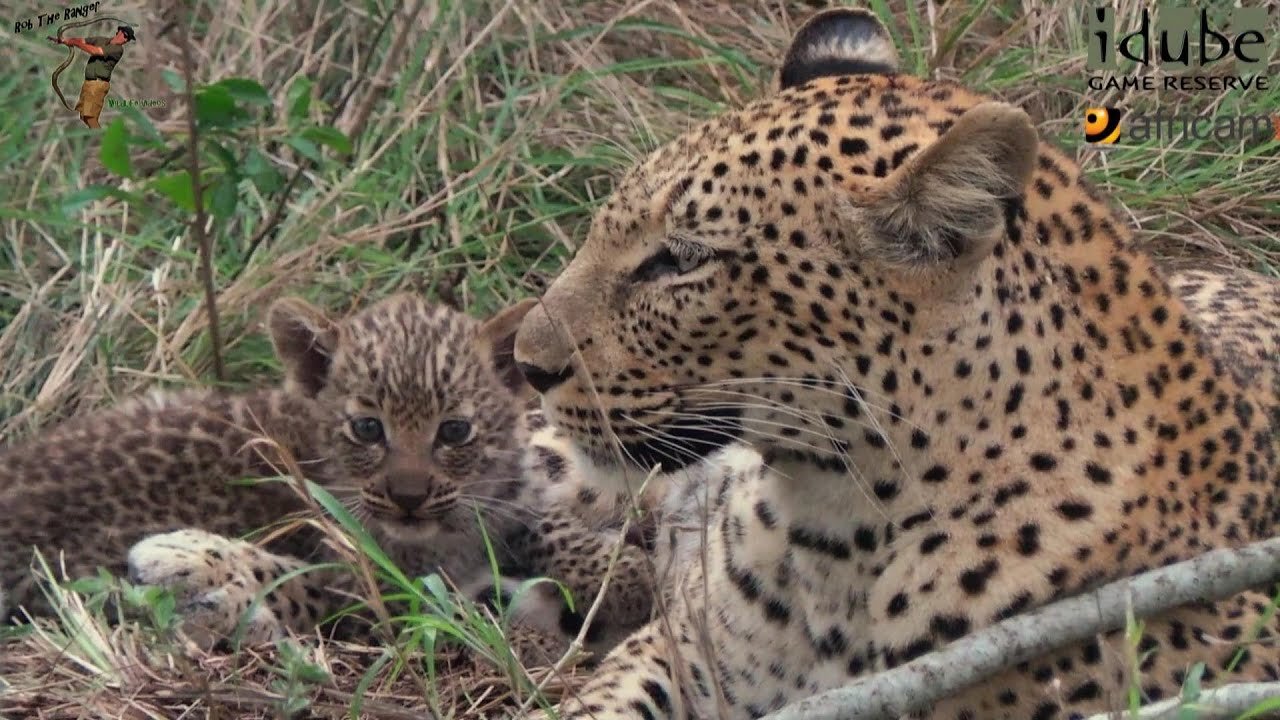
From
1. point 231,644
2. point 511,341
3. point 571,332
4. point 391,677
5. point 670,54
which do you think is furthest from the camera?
point 670,54

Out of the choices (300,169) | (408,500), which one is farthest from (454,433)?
(300,169)

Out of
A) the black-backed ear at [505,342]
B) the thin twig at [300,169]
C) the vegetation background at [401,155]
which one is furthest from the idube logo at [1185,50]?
the thin twig at [300,169]

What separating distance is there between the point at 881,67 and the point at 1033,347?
3.44 feet

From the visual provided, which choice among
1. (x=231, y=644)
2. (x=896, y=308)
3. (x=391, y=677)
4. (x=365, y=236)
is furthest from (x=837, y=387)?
(x=365, y=236)

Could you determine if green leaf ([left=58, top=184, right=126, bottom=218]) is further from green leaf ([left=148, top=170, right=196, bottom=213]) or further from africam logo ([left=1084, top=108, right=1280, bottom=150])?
africam logo ([left=1084, top=108, right=1280, bottom=150])

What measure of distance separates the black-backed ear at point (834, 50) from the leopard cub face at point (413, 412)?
1565 mm

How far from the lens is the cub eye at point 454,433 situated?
5.58 meters

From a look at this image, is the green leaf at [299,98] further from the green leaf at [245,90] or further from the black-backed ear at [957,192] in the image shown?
the black-backed ear at [957,192]

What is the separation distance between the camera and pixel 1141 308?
3.99m

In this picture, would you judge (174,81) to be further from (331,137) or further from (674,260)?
(674,260)

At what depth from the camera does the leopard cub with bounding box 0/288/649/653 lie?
527 cm

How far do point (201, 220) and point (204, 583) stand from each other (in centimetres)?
143

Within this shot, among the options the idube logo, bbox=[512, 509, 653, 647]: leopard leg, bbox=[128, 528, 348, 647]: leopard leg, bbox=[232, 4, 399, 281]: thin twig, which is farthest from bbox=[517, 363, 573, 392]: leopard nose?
the idube logo

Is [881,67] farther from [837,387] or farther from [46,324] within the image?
[46,324]
